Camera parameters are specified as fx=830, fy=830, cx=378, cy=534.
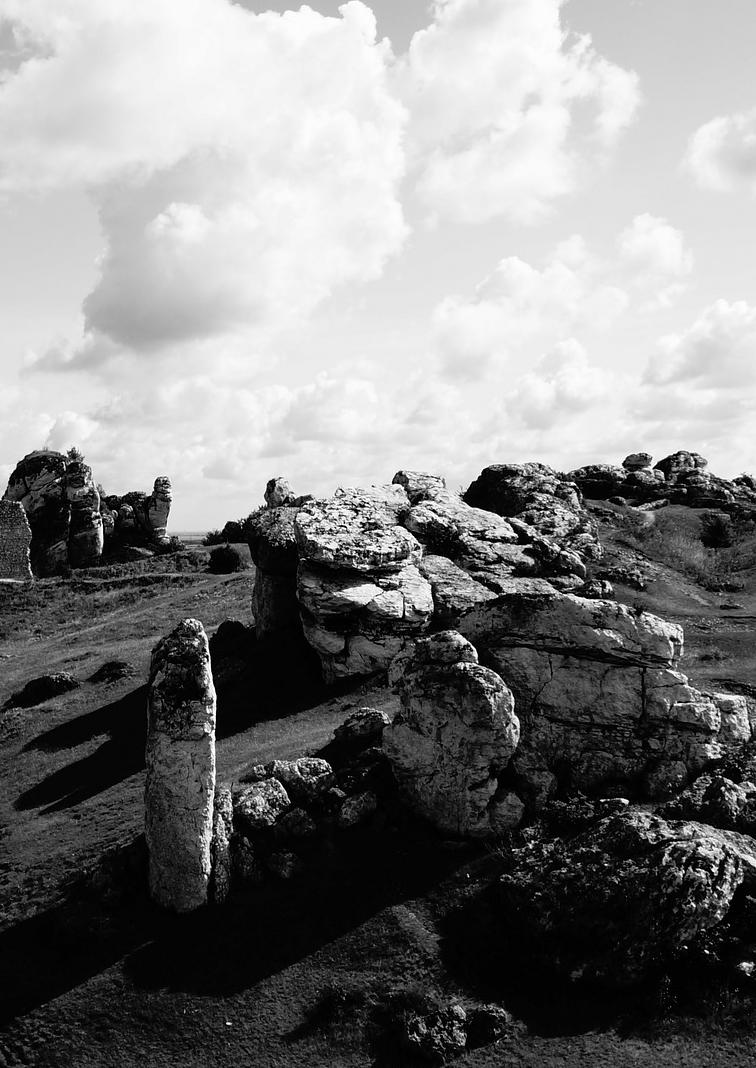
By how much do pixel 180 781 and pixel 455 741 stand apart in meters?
7.48

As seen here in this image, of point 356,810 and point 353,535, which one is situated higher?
point 353,535

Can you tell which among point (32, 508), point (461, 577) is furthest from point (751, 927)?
point (32, 508)

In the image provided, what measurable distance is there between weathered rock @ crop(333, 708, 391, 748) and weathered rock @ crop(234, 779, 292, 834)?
3981 millimetres

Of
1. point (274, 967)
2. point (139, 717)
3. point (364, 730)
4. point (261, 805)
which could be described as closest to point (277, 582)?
point (139, 717)

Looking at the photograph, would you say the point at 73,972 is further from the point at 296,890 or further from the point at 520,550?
the point at 520,550

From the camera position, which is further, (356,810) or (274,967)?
(356,810)

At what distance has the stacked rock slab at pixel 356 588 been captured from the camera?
35.8 metres

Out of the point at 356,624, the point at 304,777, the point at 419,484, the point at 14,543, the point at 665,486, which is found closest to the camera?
the point at 304,777

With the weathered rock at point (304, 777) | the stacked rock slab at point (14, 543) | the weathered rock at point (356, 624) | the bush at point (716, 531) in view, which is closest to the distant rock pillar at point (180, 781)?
the weathered rock at point (304, 777)

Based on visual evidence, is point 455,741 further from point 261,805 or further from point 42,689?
point 42,689

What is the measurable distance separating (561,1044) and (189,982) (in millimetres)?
8351

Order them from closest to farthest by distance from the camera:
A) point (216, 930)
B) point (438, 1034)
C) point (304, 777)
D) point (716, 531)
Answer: point (438, 1034), point (216, 930), point (304, 777), point (716, 531)

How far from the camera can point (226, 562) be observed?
6925 cm

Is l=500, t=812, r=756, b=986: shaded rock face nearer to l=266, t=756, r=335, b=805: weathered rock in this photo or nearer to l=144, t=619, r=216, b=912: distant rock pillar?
l=266, t=756, r=335, b=805: weathered rock
